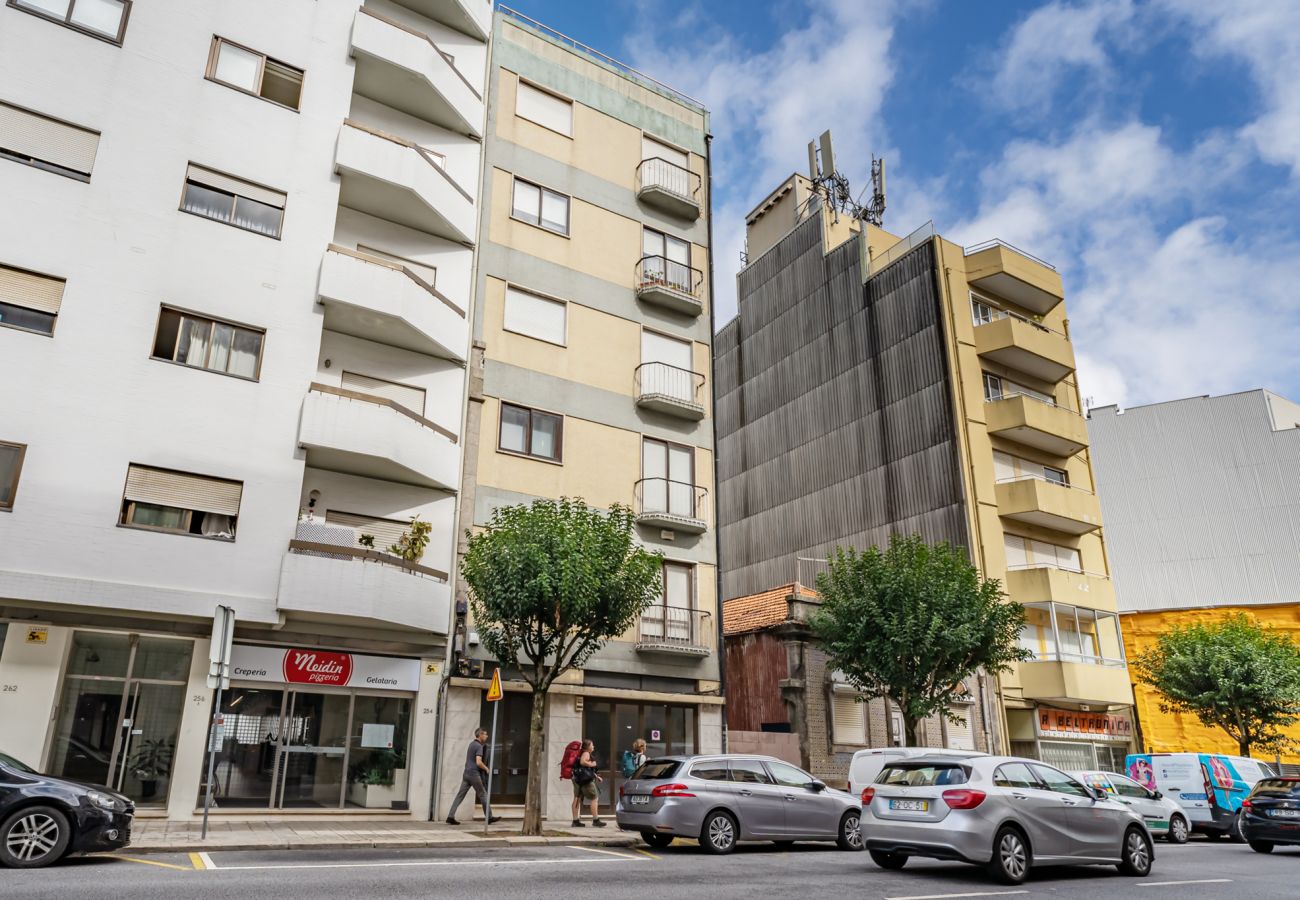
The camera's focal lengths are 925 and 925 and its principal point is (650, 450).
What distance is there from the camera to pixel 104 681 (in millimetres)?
15820

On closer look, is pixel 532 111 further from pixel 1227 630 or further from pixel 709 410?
pixel 1227 630

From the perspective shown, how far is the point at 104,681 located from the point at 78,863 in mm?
6356

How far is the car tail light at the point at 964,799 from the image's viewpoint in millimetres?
10852

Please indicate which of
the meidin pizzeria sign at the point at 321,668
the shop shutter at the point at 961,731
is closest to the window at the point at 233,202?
the meidin pizzeria sign at the point at 321,668

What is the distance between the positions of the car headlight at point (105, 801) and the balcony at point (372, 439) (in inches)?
331

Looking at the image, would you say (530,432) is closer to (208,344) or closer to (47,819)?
(208,344)

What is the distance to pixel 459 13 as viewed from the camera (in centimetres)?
2384

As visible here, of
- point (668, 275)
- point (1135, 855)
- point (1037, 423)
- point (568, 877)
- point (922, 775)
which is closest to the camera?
point (568, 877)

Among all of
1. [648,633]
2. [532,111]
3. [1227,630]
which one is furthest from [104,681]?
[1227,630]

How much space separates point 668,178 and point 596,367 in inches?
279

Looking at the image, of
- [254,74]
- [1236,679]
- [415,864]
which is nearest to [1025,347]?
[1236,679]

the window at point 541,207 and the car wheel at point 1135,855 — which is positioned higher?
the window at point 541,207

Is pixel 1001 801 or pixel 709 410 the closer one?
pixel 1001 801

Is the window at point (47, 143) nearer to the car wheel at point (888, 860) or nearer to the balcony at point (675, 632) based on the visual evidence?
the balcony at point (675, 632)
